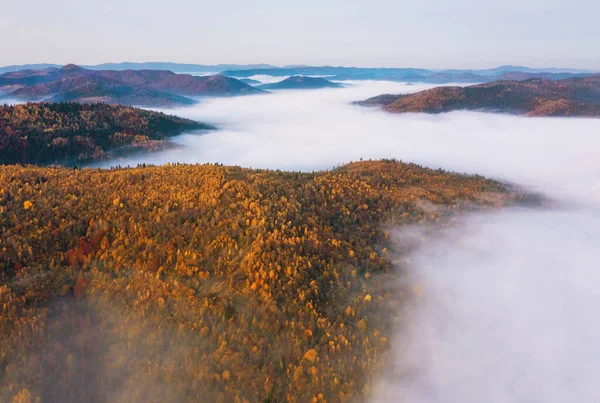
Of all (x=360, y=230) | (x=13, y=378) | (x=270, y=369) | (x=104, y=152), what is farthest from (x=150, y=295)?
(x=104, y=152)

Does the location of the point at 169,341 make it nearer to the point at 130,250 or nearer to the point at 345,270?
the point at 130,250

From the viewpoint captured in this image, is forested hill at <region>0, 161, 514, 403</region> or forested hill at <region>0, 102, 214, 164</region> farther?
forested hill at <region>0, 102, 214, 164</region>

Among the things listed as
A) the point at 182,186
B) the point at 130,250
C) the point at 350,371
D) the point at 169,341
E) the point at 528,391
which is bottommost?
the point at 528,391

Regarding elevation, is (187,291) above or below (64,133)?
below

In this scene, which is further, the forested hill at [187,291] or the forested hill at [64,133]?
the forested hill at [64,133]

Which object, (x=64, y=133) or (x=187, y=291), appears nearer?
(x=187, y=291)
